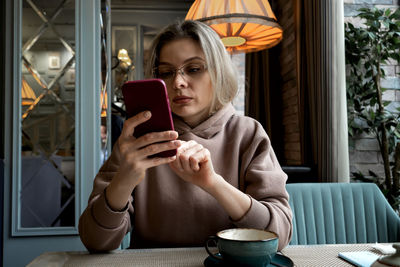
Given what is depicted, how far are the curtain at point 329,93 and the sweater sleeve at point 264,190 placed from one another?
1.24 meters

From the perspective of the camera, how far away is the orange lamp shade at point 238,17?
1.86 metres

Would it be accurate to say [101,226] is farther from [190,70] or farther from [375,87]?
[375,87]

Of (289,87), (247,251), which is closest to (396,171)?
(289,87)

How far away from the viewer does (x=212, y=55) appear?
1.06 metres

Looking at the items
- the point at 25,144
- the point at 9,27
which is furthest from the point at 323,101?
the point at 9,27

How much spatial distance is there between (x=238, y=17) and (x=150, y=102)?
4.37 feet

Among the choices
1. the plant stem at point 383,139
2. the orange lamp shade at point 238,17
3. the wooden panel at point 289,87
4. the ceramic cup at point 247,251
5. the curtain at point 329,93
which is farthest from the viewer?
the wooden panel at point 289,87

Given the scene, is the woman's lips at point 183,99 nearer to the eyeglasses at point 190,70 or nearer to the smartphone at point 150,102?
the eyeglasses at point 190,70

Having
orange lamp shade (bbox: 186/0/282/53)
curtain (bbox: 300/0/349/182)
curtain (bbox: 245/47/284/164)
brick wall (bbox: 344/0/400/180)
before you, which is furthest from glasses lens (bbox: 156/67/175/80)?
curtain (bbox: 245/47/284/164)

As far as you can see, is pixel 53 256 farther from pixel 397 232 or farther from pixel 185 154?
pixel 397 232

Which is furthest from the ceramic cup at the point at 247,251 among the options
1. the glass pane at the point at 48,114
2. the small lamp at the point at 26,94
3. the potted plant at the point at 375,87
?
the small lamp at the point at 26,94

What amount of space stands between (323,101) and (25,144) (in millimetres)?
2091

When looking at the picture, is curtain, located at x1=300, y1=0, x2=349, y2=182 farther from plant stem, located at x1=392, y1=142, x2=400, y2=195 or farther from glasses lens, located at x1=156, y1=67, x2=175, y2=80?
glasses lens, located at x1=156, y1=67, x2=175, y2=80

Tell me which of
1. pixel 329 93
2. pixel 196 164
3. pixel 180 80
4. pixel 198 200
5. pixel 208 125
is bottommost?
pixel 198 200
